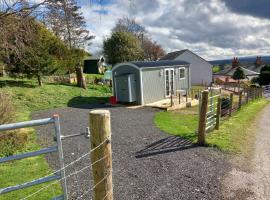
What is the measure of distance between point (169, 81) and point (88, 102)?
19.3ft

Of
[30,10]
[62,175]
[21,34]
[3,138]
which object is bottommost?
[3,138]

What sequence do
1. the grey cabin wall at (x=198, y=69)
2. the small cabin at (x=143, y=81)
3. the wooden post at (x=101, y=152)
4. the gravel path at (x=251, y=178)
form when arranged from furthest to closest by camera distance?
the grey cabin wall at (x=198, y=69) → the small cabin at (x=143, y=81) → the gravel path at (x=251, y=178) → the wooden post at (x=101, y=152)

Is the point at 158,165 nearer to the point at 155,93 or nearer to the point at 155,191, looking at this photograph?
the point at 155,191

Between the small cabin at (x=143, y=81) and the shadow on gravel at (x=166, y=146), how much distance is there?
8299 millimetres

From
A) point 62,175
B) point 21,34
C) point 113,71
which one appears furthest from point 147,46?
point 62,175

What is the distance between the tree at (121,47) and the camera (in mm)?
40531

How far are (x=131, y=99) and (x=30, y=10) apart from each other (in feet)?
33.6

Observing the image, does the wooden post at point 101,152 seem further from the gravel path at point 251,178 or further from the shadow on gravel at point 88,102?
the shadow on gravel at point 88,102

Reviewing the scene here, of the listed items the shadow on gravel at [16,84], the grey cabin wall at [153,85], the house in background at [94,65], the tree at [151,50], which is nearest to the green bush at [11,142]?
the grey cabin wall at [153,85]

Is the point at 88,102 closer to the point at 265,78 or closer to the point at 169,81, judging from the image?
the point at 169,81

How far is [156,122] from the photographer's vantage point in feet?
38.0

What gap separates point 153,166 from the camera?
6.21m

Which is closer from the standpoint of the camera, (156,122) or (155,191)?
(155,191)

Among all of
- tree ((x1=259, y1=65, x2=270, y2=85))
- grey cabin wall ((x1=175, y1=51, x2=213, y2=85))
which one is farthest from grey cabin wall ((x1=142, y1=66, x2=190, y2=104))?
tree ((x1=259, y1=65, x2=270, y2=85))
